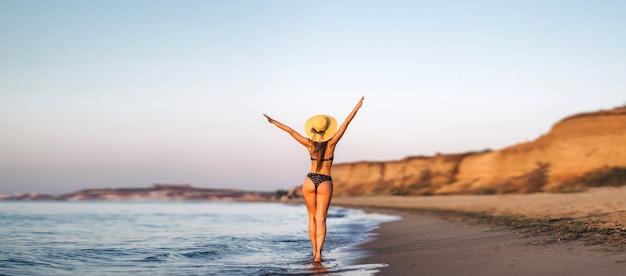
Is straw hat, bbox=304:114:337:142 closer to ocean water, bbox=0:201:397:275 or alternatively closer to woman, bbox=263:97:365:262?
woman, bbox=263:97:365:262

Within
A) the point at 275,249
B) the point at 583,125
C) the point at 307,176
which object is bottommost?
the point at 275,249

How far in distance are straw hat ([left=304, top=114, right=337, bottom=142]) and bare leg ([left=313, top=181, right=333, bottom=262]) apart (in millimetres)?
659

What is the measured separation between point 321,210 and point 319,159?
0.73 m

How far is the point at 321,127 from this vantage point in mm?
8680

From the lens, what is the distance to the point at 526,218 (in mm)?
15234

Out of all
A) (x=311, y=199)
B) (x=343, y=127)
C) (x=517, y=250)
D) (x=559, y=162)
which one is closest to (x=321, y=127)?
(x=343, y=127)

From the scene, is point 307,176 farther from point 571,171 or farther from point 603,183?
point 571,171

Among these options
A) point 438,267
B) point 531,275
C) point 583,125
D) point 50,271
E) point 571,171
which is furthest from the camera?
point 583,125

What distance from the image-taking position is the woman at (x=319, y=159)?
28.8 ft

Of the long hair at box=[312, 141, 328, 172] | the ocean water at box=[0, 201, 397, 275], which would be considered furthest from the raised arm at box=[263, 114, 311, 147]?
the ocean water at box=[0, 201, 397, 275]

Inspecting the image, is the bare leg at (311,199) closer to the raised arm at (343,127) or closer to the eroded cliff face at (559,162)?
the raised arm at (343,127)

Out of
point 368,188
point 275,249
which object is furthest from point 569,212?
point 368,188

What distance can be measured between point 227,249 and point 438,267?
5814 mm

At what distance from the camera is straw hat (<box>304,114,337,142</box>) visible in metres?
8.70
